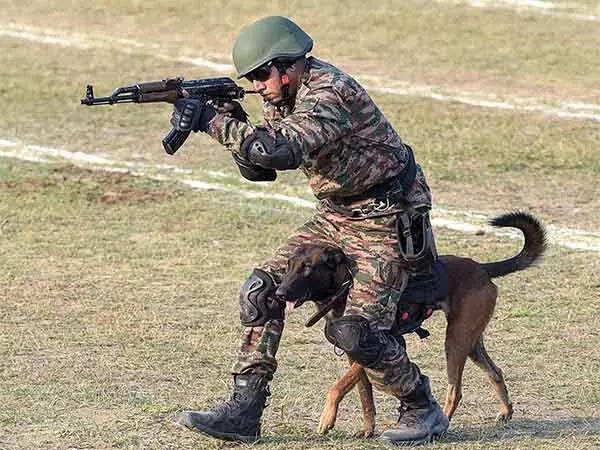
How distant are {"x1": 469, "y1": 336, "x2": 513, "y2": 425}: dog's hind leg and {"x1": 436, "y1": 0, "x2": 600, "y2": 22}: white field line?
12759mm

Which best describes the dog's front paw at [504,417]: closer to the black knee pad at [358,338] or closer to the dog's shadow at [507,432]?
the dog's shadow at [507,432]

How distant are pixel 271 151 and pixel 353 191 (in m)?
0.63

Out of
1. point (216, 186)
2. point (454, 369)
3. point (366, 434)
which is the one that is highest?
point (454, 369)

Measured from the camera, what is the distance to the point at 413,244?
22.1 feet

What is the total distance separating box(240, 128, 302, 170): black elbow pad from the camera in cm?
623

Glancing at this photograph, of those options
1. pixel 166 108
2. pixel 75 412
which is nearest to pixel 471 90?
pixel 166 108

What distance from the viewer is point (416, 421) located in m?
6.82

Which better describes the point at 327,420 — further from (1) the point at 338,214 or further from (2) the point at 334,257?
(1) the point at 338,214

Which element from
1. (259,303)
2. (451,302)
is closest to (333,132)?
(259,303)

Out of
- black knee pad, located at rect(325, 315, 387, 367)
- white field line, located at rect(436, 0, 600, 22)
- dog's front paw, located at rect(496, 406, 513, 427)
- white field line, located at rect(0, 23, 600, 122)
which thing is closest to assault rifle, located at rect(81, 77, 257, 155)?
black knee pad, located at rect(325, 315, 387, 367)

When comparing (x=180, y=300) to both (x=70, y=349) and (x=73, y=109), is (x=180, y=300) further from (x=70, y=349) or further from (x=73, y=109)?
(x=73, y=109)

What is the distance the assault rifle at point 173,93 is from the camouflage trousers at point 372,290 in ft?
2.43

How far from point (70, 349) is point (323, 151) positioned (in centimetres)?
269

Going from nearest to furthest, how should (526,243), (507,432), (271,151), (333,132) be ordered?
(271,151), (333,132), (507,432), (526,243)
